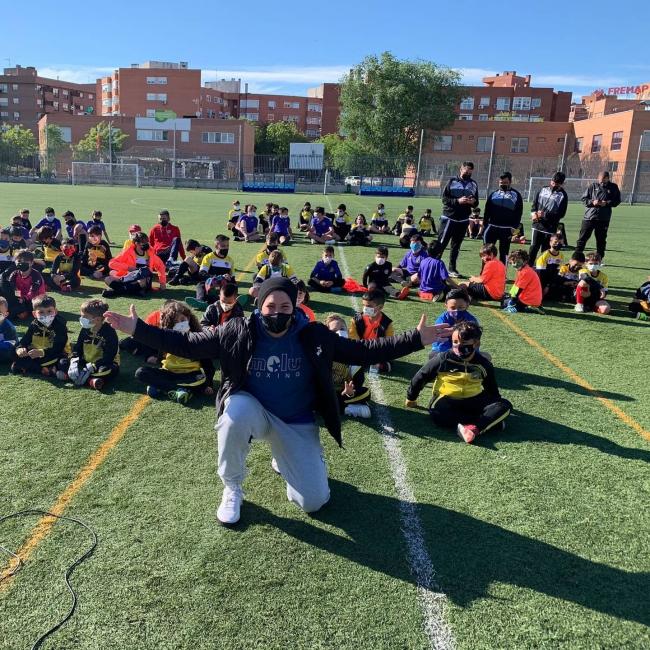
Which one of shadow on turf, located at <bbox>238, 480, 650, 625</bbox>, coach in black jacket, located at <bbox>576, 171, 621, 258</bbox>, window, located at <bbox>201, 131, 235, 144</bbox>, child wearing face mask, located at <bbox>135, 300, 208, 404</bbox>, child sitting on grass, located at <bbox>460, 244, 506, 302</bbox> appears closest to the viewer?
shadow on turf, located at <bbox>238, 480, 650, 625</bbox>

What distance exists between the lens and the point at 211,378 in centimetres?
621

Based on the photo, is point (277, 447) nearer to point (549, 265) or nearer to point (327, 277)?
point (327, 277)

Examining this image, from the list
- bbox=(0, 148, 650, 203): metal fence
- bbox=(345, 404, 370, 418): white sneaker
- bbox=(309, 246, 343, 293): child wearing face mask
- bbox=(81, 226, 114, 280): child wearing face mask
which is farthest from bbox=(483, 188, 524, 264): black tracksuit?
bbox=(0, 148, 650, 203): metal fence

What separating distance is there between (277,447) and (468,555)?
4.79 feet

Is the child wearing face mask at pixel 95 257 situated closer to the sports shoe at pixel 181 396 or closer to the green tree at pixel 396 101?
the sports shoe at pixel 181 396

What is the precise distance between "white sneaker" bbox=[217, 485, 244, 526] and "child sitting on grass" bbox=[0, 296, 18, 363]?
4033 mm

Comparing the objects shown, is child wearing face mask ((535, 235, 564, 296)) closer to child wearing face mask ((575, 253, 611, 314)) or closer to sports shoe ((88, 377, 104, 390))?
child wearing face mask ((575, 253, 611, 314))

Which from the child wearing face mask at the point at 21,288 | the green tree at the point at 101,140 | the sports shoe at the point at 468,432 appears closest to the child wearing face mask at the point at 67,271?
the child wearing face mask at the point at 21,288

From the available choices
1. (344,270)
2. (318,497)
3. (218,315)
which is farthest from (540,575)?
(344,270)

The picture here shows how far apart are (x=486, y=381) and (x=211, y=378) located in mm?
2876

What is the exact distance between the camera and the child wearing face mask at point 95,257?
11891mm

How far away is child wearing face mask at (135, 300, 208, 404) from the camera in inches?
237

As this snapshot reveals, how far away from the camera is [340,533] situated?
3859 mm

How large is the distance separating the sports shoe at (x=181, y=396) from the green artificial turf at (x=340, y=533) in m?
0.12
